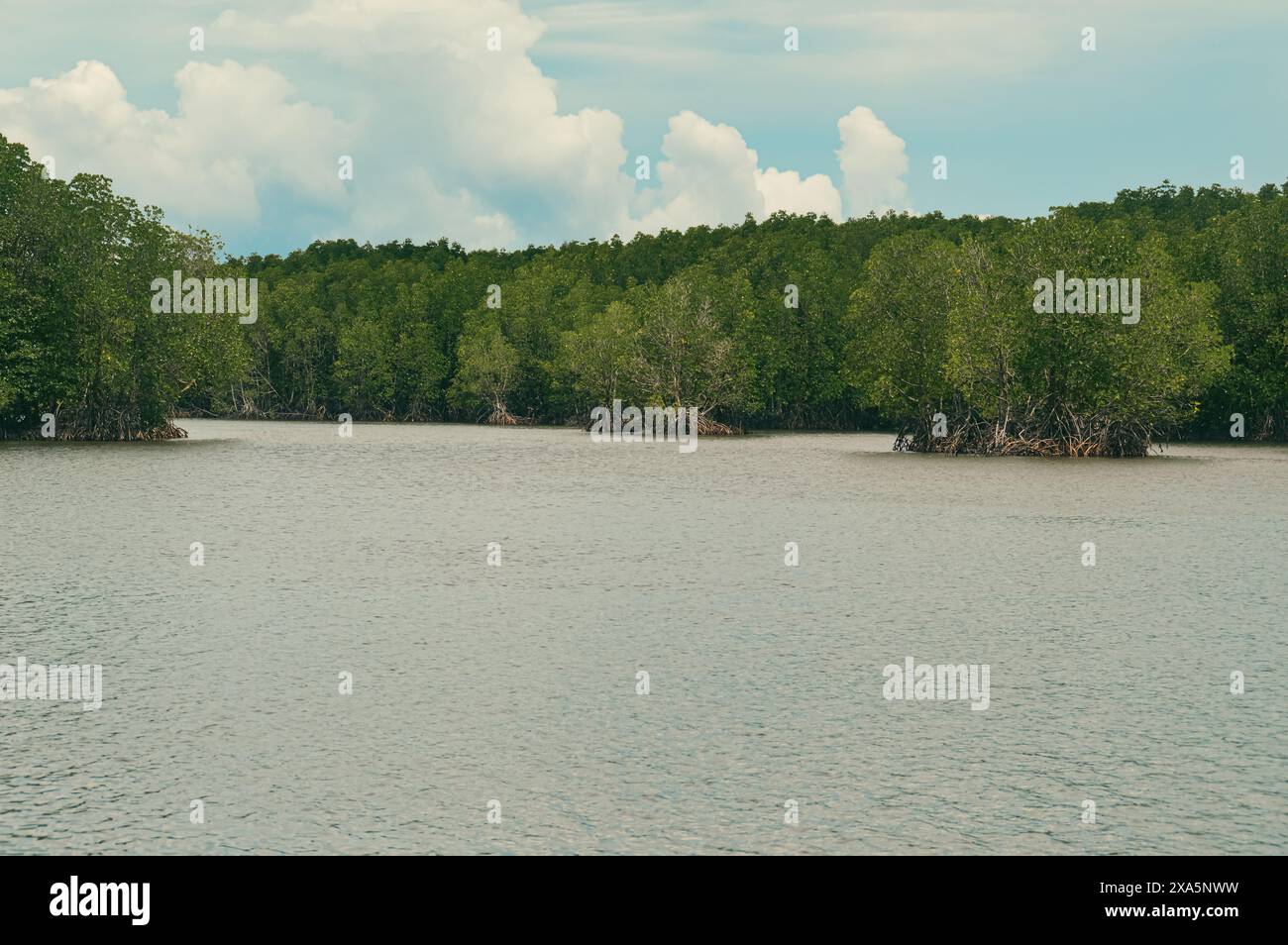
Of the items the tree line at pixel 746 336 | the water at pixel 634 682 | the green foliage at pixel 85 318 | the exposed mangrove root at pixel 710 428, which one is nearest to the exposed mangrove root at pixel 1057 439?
the tree line at pixel 746 336

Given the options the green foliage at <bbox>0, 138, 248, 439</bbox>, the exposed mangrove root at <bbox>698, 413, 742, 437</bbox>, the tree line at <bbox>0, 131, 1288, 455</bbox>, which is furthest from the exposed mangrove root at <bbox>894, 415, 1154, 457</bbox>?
the green foliage at <bbox>0, 138, 248, 439</bbox>

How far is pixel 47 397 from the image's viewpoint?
8194 cm

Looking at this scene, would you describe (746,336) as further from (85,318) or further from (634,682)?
(634,682)

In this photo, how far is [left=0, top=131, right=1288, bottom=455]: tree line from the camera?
76062 millimetres

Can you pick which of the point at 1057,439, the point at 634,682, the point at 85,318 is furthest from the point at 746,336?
the point at 634,682

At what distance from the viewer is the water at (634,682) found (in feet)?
33.9

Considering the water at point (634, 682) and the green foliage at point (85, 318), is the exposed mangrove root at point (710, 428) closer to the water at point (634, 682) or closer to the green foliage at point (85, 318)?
the green foliage at point (85, 318)

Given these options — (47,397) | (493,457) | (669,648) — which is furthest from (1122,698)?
(47,397)

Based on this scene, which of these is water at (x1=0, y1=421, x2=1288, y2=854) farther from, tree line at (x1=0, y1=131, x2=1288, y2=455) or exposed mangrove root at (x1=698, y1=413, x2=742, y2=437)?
exposed mangrove root at (x1=698, y1=413, x2=742, y2=437)

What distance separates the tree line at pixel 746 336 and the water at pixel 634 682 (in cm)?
4163

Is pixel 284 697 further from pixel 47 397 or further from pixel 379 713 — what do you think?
pixel 47 397

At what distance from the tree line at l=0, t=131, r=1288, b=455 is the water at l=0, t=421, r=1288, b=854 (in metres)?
41.6

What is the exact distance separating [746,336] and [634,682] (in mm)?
113392

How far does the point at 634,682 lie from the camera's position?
15.3 m
